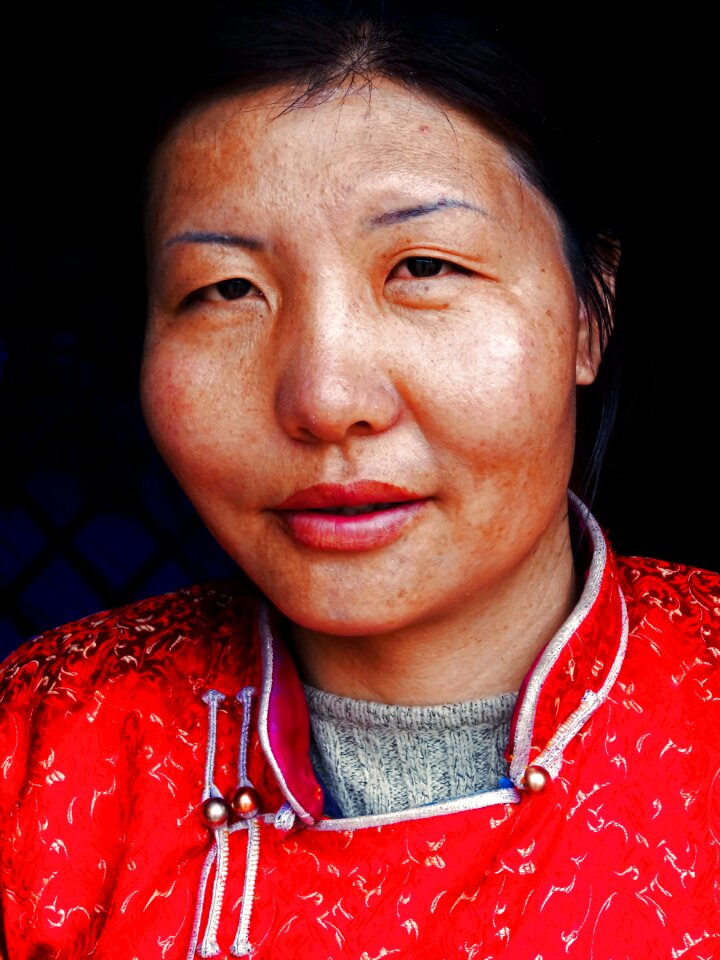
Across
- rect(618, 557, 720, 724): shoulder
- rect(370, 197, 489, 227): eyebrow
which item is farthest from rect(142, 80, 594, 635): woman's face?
rect(618, 557, 720, 724): shoulder

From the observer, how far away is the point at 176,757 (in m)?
1.49

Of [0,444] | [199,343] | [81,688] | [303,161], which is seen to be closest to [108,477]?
[0,444]

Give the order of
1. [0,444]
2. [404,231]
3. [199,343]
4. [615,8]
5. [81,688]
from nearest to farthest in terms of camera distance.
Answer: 1. [404,231]
2. [199,343]
3. [615,8]
4. [81,688]
5. [0,444]

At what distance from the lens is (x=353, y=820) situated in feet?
4.33

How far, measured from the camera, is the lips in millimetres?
1240

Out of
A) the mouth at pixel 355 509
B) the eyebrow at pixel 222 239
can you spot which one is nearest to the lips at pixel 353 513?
the mouth at pixel 355 509

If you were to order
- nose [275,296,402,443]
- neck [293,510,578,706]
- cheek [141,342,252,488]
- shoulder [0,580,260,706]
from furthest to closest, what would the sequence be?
shoulder [0,580,260,706] → neck [293,510,578,706] → cheek [141,342,252,488] → nose [275,296,402,443]

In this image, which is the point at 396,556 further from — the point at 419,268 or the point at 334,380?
the point at 419,268

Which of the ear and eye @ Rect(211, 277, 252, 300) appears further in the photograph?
the ear

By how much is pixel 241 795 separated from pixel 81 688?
0.34 m

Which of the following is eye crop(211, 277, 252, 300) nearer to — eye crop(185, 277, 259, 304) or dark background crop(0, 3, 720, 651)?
eye crop(185, 277, 259, 304)

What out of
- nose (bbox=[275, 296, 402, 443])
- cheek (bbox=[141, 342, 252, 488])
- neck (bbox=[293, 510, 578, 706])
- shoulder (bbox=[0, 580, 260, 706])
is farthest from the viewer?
shoulder (bbox=[0, 580, 260, 706])

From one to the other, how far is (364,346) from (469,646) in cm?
44

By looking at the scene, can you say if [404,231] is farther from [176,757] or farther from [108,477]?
[108,477]
